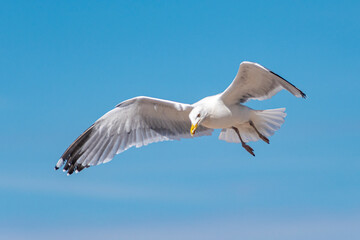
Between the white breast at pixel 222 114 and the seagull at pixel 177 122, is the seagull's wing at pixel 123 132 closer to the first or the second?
the seagull at pixel 177 122

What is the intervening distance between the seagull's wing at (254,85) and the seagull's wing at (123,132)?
821 mm

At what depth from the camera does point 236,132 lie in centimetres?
724

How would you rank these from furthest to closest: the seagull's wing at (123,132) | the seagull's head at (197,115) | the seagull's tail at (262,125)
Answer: the seagull's wing at (123,132), the seagull's tail at (262,125), the seagull's head at (197,115)

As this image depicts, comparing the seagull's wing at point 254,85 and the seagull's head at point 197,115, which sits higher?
the seagull's wing at point 254,85

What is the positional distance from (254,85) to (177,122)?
1298mm

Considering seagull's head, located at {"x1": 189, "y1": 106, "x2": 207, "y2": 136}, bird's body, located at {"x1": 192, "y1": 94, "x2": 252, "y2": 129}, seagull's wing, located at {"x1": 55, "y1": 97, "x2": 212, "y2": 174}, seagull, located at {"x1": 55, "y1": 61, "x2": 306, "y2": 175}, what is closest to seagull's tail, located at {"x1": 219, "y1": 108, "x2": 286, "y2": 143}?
seagull, located at {"x1": 55, "y1": 61, "x2": 306, "y2": 175}

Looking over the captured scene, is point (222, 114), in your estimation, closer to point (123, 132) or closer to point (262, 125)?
point (262, 125)

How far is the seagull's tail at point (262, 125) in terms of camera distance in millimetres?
6992

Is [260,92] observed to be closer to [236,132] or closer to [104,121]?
[236,132]

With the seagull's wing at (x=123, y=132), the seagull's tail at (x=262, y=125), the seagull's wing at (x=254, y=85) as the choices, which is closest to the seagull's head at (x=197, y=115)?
the seagull's wing at (x=254, y=85)

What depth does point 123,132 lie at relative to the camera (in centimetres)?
735

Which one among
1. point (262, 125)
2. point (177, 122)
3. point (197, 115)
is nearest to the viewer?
point (197, 115)

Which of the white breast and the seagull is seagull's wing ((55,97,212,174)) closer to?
the seagull

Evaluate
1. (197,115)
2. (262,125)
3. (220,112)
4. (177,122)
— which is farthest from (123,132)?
(262,125)
